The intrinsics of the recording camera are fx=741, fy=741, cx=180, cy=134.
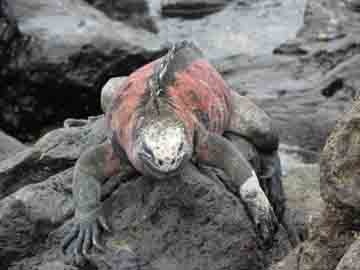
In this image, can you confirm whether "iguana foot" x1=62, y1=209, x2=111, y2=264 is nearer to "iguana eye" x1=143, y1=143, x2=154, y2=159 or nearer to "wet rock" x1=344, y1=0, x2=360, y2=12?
"iguana eye" x1=143, y1=143, x2=154, y2=159

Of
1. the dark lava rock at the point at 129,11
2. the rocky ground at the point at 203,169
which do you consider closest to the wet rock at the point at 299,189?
the rocky ground at the point at 203,169

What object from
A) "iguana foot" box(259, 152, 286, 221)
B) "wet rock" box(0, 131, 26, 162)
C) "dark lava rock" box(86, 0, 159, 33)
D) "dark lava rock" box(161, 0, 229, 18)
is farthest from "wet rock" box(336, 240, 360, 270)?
"dark lava rock" box(161, 0, 229, 18)

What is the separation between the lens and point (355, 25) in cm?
1076

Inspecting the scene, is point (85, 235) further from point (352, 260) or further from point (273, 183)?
point (352, 260)

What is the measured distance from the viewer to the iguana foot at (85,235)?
4.34 meters

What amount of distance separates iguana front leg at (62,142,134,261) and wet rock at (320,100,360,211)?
→ 1.81 meters

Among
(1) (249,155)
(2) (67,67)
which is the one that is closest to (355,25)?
(2) (67,67)

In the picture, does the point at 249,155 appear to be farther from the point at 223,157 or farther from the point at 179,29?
the point at 179,29

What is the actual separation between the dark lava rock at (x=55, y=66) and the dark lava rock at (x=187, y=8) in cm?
416

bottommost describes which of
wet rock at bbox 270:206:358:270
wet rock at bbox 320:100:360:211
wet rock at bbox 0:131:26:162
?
wet rock at bbox 0:131:26:162

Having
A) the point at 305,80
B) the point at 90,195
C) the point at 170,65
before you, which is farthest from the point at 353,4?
the point at 90,195

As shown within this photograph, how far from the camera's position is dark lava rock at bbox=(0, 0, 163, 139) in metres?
9.04

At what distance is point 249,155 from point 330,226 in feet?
7.30

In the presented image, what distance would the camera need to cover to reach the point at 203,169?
4.75 m
